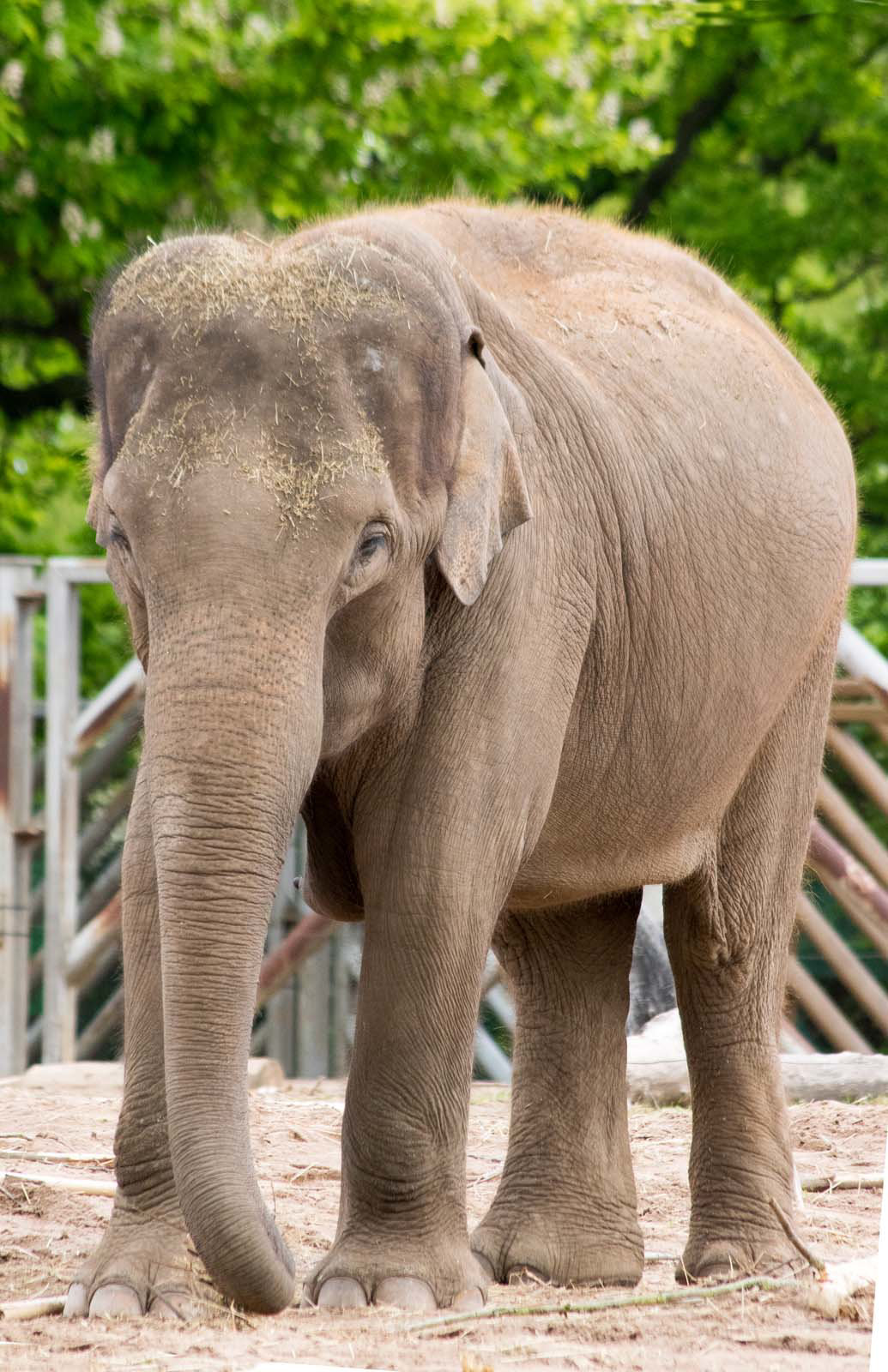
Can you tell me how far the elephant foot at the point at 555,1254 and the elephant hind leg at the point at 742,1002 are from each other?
13cm

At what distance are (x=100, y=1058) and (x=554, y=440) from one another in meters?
6.91

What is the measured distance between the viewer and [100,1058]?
9.64m

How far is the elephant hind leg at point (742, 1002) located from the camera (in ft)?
12.0

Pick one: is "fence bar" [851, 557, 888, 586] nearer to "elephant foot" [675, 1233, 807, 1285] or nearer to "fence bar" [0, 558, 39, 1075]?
"fence bar" [0, 558, 39, 1075]

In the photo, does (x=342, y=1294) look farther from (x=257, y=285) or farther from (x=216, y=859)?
(x=257, y=285)

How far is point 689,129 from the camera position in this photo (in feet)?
41.4

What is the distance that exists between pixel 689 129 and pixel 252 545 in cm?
1062

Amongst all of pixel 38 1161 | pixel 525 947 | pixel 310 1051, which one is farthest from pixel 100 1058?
pixel 525 947

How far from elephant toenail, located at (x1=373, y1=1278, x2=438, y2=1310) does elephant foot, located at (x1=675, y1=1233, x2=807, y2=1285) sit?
2.68 ft

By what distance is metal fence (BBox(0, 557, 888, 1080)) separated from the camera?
6348 mm

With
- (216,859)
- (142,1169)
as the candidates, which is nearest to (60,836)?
(142,1169)

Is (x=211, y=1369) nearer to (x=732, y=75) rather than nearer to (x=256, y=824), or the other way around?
(x=256, y=824)

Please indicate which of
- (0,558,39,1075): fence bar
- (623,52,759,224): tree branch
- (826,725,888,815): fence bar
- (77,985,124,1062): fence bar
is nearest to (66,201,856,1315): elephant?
(826,725,888,815): fence bar

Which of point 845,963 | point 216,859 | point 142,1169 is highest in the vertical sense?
point 845,963
